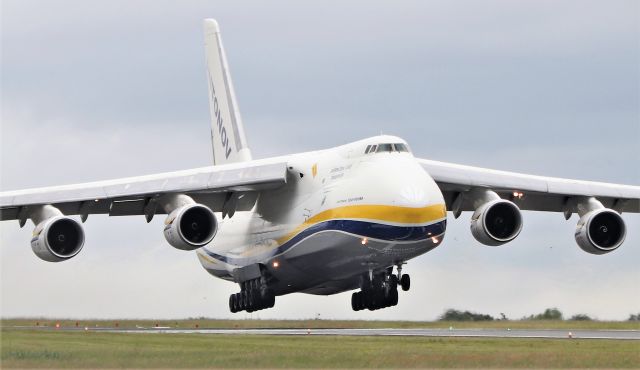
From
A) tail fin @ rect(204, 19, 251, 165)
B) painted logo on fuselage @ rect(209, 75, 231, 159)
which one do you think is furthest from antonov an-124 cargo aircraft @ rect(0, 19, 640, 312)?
painted logo on fuselage @ rect(209, 75, 231, 159)

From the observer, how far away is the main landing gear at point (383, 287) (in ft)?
102

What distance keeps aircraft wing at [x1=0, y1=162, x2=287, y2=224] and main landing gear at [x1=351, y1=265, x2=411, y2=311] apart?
3380 mm

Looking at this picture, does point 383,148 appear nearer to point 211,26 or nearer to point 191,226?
point 191,226

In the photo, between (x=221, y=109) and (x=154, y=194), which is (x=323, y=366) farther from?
(x=221, y=109)

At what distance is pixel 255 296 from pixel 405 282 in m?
5.14

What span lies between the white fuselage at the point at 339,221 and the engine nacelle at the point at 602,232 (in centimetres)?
560

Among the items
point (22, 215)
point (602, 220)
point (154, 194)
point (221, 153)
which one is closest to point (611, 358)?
point (602, 220)

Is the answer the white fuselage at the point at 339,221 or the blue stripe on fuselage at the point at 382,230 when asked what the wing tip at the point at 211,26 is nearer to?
the white fuselage at the point at 339,221

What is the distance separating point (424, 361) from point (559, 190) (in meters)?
12.5

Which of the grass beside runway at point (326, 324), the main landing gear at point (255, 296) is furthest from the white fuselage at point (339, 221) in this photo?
the grass beside runway at point (326, 324)

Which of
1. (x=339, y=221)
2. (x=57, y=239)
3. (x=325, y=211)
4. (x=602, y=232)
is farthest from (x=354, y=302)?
(x=57, y=239)

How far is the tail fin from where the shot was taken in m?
40.1

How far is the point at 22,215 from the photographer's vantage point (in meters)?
32.7

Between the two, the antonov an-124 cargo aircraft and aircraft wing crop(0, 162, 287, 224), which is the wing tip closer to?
the antonov an-124 cargo aircraft
